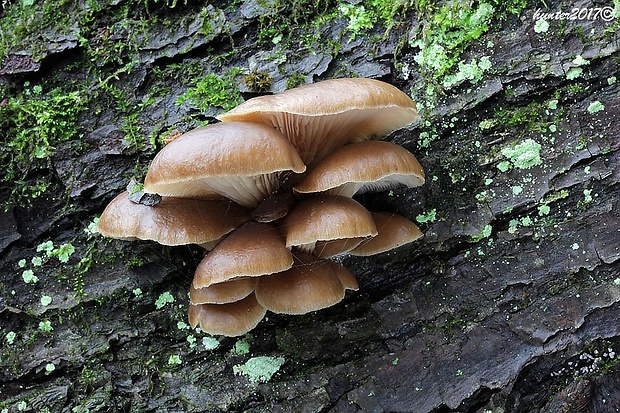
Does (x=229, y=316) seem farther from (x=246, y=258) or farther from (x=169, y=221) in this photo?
(x=169, y=221)

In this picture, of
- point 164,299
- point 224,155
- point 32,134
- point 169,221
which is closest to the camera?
point 224,155

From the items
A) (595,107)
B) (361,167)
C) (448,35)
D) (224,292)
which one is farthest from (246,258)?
(595,107)

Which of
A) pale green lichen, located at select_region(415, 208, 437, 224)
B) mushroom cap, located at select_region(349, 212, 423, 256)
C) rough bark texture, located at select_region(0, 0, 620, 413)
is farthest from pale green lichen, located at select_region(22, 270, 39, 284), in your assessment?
pale green lichen, located at select_region(415, 208, 437, 224)

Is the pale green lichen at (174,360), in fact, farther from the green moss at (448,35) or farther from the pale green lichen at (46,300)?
the green moss at (448,35)

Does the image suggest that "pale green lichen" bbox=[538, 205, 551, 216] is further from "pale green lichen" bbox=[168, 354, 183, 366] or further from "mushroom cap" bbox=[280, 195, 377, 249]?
"pale green lichen" bbox=[168, 354, 183, 366]

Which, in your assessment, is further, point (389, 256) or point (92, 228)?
point (92, 228)
